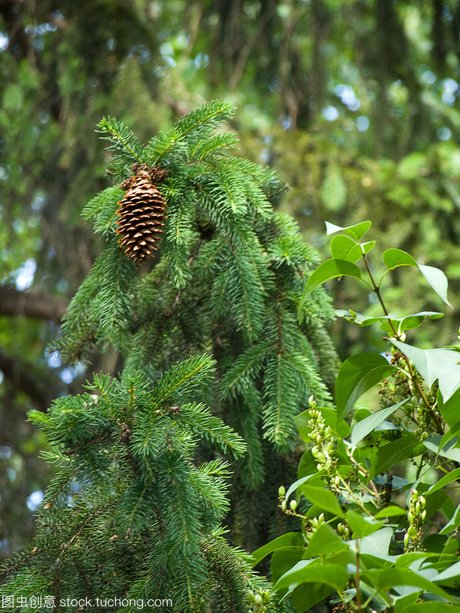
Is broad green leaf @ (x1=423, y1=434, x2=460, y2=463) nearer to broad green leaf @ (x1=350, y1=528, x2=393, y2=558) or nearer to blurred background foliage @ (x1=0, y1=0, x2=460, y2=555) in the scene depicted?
broad green leaf @ (x1=350, y1=528, x2=393, y2=558)

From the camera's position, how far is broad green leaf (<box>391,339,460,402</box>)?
1.03 metres

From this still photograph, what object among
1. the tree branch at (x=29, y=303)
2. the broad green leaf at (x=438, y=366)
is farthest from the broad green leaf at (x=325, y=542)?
the tree branch at (x=29, y=303)

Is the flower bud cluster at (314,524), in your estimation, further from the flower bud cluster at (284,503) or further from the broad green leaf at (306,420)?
the broad green leaf at (306,420)

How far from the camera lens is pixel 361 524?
3.01ft

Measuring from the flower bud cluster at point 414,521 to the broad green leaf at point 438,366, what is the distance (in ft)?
0.46

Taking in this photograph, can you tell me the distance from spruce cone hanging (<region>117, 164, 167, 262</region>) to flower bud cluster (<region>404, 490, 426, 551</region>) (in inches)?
22.5

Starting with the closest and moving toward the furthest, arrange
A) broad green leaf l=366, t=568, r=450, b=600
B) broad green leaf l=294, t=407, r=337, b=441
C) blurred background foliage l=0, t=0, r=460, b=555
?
broad green leaf l=366, t=568, r=450, b=600
broad green leaf l=294, t=407, r=337, b=441
blurred background foliage l=0, t=0, r=460, b=555

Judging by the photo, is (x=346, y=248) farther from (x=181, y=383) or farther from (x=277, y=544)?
(x=277, y=544)

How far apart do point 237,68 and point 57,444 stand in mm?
2971

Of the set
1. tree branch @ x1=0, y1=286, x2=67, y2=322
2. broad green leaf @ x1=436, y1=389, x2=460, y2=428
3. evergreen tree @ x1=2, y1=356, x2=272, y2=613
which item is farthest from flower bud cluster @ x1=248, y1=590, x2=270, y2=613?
tree branch @ x1=0, y1=286, x2=67, y2=322

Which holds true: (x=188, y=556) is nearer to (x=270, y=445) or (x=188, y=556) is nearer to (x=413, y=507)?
(x=413, y=507)

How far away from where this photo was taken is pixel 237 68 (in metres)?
3.85

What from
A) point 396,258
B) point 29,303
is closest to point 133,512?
point 396,258

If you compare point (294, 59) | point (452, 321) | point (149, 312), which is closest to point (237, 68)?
point (294, 59)
